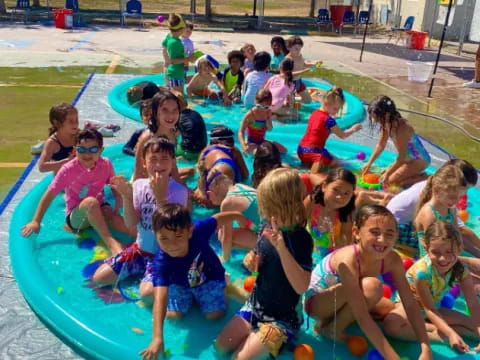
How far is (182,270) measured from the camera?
328cm

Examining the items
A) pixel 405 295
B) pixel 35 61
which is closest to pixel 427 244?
pixel 405 295

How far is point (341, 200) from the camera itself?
385 cm

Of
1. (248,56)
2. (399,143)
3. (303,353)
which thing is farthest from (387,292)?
(248,56)

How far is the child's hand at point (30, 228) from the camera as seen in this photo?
412cm

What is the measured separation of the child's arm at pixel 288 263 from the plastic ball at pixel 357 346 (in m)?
0.63

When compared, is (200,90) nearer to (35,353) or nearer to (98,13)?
(35,353)

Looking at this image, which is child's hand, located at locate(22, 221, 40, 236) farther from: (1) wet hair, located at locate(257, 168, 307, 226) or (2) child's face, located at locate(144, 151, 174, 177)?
(1) wet hair, located at locate(257, 168, 307, 226)

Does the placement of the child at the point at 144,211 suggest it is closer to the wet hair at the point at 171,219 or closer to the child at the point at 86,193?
the child at the point at 86,193

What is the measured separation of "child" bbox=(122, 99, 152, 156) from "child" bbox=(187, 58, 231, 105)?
3115 mm

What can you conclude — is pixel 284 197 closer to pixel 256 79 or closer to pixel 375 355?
pixel 375 355

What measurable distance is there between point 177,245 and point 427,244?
1702 mm

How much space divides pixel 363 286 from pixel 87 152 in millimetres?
2617

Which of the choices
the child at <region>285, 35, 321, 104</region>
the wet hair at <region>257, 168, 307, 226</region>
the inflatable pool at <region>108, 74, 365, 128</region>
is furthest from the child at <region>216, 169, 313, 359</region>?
the child at <region>285, 35, 321, 104</region>

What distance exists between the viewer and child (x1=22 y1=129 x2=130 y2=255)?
4211 mm
